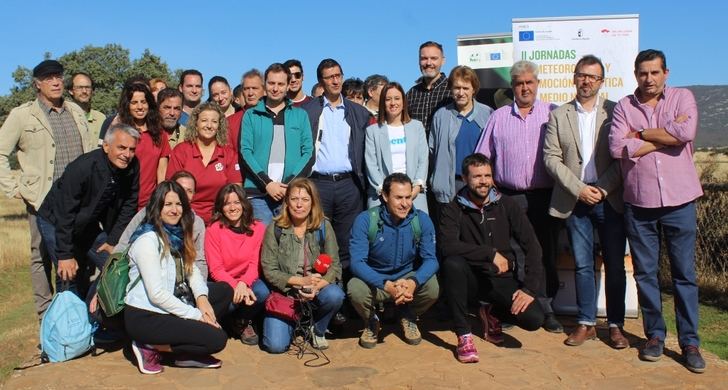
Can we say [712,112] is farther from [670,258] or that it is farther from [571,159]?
[670,258]

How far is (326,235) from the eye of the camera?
5.75 metres

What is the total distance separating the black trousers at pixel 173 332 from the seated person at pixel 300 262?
68 centimetres

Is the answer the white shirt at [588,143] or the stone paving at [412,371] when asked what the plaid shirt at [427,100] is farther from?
the stone paving at [412,371]

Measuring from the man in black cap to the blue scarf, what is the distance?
1464mm

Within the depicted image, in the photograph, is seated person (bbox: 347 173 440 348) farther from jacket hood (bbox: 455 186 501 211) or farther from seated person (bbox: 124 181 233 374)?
seated person (bbox: 124 181 233 374)

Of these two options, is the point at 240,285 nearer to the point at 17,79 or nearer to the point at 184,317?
the point at 184,317

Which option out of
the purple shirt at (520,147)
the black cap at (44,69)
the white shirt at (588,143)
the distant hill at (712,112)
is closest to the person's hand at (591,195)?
the white shirt at (588,143)

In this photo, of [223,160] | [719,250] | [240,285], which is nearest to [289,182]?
[223,160]

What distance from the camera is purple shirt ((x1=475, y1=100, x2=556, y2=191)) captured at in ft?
19.1

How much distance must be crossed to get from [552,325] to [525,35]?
3001 millimetres

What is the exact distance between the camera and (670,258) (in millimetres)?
5082

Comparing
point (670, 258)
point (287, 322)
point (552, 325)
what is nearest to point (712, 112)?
point (552, 325)

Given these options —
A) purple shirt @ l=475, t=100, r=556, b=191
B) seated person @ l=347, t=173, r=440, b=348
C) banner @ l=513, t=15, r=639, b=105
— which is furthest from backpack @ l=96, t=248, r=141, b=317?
banner @ l=513, t=15, r=639, b=105

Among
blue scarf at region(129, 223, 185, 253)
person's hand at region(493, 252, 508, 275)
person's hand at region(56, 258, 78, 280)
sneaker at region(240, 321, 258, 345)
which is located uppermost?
blue scarf at region(129, 223, 185, 253)
